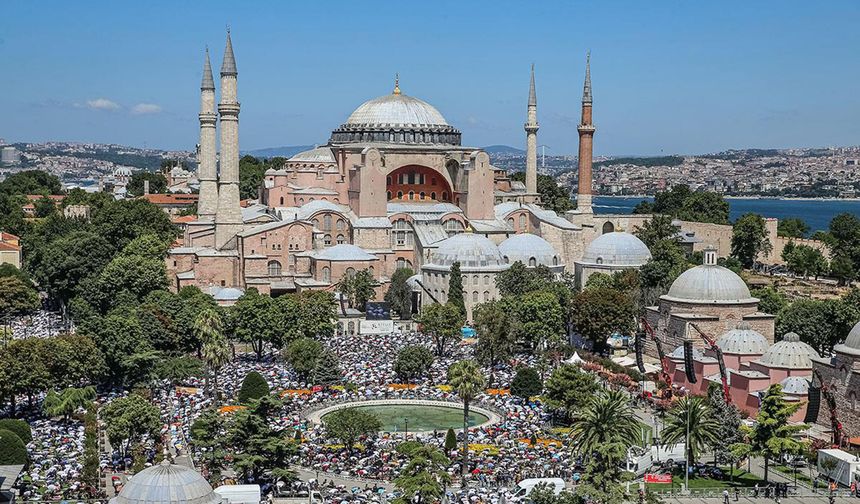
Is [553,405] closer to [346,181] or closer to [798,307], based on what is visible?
[798,307]

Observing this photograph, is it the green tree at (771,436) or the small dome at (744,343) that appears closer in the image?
the green tree at (771,436)

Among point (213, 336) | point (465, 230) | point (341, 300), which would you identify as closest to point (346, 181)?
point (465, 230)

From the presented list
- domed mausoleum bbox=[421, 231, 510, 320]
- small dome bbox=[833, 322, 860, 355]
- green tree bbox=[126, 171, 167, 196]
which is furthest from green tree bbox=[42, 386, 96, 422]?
green tree bbox=[126, 171, 167, 196]

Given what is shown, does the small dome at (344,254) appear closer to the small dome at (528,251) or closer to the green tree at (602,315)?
the small dome at (528,251)

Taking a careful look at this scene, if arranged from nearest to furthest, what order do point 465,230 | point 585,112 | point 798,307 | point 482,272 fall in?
point 798,307, point 482,272, point 465,230, point 585,112

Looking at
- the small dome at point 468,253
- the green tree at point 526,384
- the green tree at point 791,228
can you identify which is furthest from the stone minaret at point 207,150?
the green tree at point 791,228

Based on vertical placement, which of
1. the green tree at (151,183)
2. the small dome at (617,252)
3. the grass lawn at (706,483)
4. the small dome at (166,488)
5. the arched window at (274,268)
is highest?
the green tree at (151,183)

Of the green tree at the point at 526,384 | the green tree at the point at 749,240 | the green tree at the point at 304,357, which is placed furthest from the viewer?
the green tree at the point at 749,240
